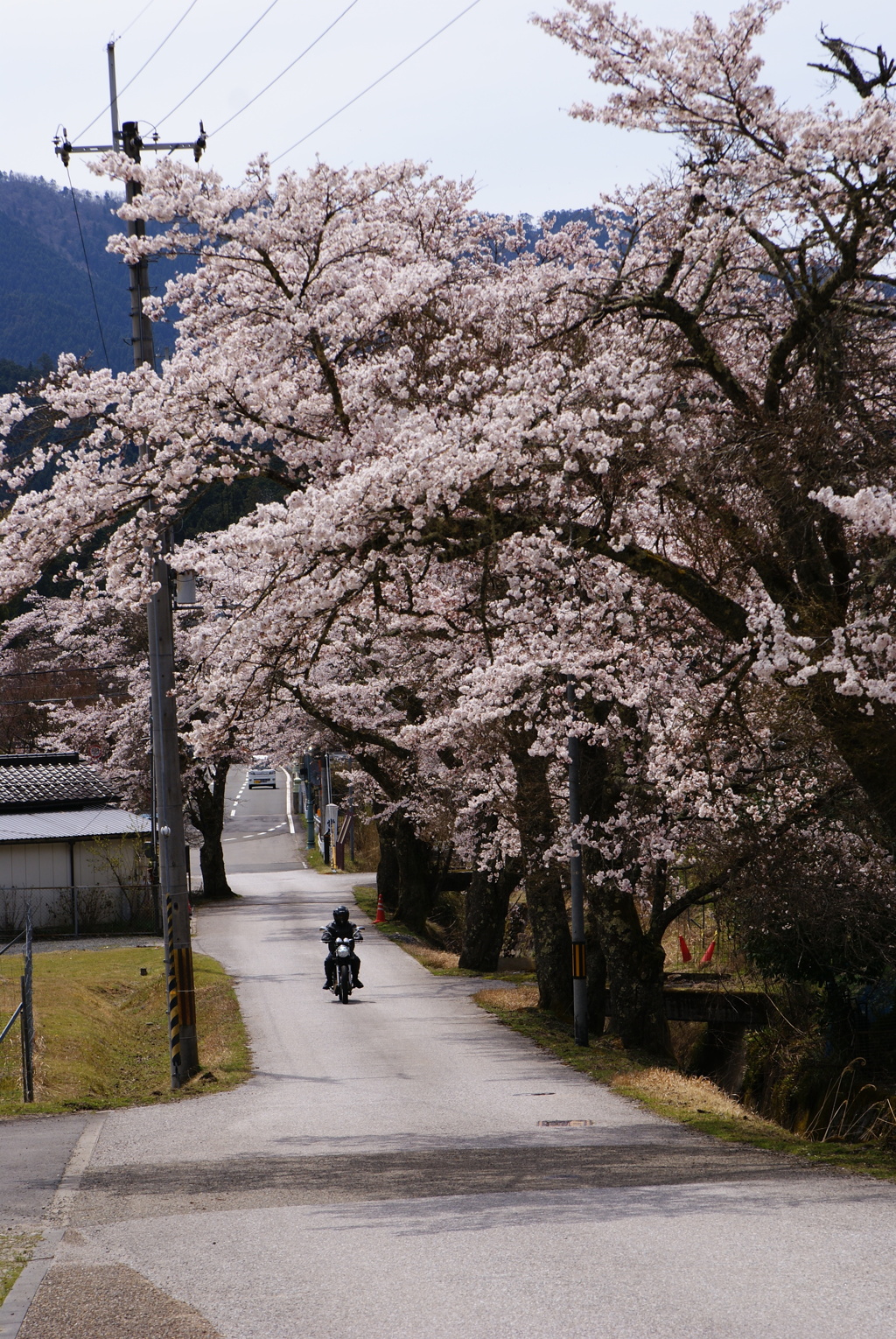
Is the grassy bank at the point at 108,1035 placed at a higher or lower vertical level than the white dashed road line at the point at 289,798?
lower

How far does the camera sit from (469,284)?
→ 50.5 feet

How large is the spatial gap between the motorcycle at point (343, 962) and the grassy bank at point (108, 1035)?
1826 millimetres

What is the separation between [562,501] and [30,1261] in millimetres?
6627

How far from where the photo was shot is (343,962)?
22.8m

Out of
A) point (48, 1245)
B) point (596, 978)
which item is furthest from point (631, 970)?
point (48, 1245)

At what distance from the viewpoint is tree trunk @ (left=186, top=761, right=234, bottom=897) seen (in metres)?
46.8

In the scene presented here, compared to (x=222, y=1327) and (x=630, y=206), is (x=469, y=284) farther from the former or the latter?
(x=222, y=1327)

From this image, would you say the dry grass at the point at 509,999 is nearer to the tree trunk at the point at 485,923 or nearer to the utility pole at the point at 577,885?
the tree trunk at the point at 485,923

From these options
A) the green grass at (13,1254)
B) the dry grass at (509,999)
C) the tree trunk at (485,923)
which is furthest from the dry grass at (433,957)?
the green grass at (13,1254)

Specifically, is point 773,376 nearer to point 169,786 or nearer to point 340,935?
point 169,786

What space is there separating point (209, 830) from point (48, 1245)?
1588 inches

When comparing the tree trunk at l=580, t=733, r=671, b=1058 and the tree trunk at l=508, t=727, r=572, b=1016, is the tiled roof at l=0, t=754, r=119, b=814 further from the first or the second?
the tree trunk at l=580, t=733, r=671, b=1058

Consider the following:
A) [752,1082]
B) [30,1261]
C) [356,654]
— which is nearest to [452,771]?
[356,654]

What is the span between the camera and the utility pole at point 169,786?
15.2 metres
